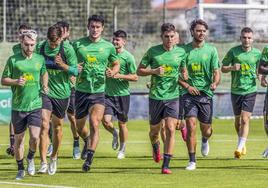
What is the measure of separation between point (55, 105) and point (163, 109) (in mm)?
1841

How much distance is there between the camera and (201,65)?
1798 centimetres

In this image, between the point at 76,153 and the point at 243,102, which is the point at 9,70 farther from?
the point at 243,102

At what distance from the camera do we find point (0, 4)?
40281mm

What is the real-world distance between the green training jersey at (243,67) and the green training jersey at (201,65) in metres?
2.27

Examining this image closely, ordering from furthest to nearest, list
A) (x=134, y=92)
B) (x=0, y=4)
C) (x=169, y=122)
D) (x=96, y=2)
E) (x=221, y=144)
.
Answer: (x=96, y=2)
(x=0, y=4)
(x=134, y=92)
(x=221, y=144)
(x=169, y=122)

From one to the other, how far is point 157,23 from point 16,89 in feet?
132

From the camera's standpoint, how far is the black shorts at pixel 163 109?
55.7 ft

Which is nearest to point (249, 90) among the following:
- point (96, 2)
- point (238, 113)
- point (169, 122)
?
point (238, 113)

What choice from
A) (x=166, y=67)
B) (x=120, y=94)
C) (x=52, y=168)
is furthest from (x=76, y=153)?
(x=166, y=67)

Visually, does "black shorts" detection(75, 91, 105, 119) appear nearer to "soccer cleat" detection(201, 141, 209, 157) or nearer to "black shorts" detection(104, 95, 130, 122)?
"black shorts" detection(104, 95, 130, 122)

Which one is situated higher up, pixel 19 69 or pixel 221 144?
pixel 19 69

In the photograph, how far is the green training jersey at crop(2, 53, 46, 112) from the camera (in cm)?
1568

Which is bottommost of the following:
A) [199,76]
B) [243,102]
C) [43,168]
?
[43,168]

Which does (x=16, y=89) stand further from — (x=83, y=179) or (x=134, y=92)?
(x=134, y=92)
